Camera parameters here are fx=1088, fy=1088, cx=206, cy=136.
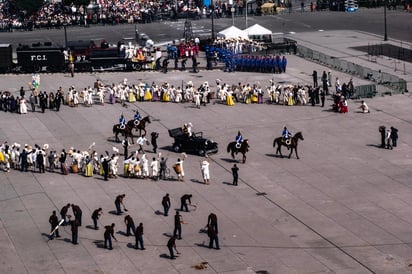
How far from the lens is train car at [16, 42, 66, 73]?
296 ft

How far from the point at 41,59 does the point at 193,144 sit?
30.1 metres

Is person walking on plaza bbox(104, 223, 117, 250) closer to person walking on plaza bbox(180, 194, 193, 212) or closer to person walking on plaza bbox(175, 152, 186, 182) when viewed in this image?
person walking on plaza bbox(180, 194, 193, 212)

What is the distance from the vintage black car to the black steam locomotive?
1073 inches

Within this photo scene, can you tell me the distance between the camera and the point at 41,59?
3553 inches

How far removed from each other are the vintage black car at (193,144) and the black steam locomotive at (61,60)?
27.3 meters

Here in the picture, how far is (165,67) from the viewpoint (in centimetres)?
9000

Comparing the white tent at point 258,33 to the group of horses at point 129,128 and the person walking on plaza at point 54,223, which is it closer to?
the group of horses at point 129,128

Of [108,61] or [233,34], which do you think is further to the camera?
[233,34]

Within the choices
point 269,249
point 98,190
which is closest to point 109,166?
point 98,190

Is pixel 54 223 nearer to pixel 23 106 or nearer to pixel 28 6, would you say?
pixel 23 106

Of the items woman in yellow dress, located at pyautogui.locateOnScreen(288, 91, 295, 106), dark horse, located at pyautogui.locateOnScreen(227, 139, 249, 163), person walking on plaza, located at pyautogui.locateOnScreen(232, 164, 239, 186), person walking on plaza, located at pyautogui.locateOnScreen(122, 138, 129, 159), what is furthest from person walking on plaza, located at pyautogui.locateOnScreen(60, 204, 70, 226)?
woman in yellow dress, located at pyautogui.locateOnScreen(288, 91, 295, 106)

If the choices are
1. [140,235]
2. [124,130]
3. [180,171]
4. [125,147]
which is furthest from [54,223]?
[124,130]

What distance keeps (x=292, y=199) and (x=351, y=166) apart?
7062mm

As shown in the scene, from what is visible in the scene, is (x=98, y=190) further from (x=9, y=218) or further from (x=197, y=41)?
(x=197, y=41)
